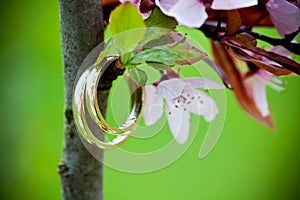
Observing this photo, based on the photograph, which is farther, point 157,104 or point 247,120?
point 247,120

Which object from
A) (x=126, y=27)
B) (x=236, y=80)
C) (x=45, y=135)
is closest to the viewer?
(x=126, y=27)


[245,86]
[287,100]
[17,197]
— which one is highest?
[245,86]

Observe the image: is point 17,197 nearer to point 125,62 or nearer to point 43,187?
point 43,187

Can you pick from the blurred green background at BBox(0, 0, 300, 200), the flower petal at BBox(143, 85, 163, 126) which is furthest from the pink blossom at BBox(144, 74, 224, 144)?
the blurred green background at BBox(0, 0, 300, 200)

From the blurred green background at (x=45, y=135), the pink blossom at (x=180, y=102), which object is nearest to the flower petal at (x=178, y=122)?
the pink blossom at (x=180, y=102)

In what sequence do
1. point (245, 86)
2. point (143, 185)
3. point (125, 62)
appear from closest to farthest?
point (125, 62)
point (245, 86)
point (143, 185)

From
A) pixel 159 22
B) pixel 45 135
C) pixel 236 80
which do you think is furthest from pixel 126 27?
pixel 45 135

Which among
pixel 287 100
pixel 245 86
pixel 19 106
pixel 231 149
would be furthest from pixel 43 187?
pixel 245 86

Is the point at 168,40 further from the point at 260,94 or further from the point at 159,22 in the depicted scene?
the point at 260,94
